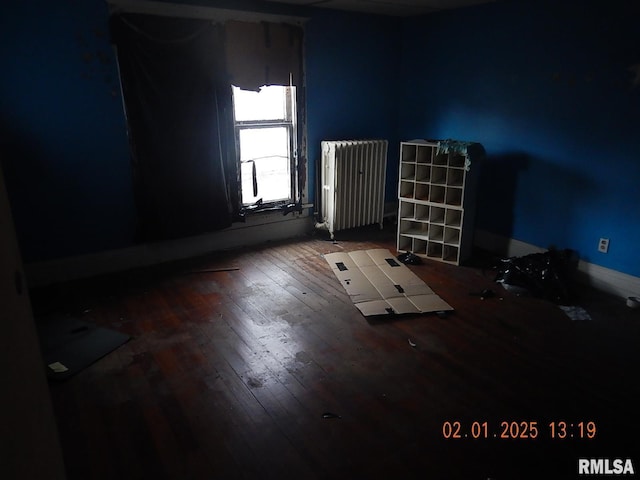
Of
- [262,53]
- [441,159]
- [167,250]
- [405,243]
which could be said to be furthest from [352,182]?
[167,250]

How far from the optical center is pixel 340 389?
95.3 inches

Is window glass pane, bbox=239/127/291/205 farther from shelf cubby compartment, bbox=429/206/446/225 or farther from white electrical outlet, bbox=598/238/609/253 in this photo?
white electrical outlet, bbox=598/238/609/253

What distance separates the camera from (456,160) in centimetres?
410

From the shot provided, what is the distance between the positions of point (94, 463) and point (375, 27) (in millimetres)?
4796

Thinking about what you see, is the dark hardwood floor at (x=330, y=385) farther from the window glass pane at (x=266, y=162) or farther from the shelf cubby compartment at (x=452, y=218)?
the window glass pane at (x=266, y=162)

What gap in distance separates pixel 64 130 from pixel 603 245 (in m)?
4.46

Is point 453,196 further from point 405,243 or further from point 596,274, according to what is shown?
point 596,274

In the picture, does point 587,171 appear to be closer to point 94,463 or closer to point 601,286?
point 601,286

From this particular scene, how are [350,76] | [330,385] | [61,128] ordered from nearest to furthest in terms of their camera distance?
[330,385]
[61,128]
[350,76]

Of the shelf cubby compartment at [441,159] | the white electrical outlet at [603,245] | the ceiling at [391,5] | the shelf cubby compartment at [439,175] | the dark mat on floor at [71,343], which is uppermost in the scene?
the ceiling at [391,5]

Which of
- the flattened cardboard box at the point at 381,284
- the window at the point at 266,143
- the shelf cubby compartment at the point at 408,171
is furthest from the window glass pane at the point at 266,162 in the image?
the shelf cubby compartment at the point at 408,171

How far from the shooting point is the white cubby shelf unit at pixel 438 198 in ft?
13.3

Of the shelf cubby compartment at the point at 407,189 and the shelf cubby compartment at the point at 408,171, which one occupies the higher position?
the shelf cubby compartment at the point at 408,171

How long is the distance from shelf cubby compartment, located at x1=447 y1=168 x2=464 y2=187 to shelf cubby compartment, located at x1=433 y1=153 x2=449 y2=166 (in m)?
0.10
